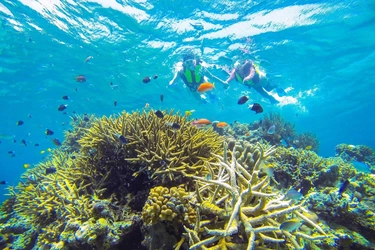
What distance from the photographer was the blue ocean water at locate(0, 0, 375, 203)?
13.6 meters

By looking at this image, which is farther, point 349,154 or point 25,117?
point 25,117

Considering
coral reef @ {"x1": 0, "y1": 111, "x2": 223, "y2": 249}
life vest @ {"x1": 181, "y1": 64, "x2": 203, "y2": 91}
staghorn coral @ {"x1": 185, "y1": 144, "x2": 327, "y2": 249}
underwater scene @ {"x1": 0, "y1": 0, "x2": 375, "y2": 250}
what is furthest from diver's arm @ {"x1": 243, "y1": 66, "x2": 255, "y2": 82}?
staghorn coral @ {"x1": 185, "y1": 144, "x2": 327, "y2": 249}

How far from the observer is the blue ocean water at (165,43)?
44.5ft

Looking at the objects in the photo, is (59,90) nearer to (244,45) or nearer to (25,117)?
(25,117)

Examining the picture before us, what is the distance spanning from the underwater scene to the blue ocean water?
0.13 meters

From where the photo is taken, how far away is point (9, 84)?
949 inches

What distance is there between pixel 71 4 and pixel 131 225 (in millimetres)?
15284

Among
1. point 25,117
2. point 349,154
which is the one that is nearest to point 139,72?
point 349,154

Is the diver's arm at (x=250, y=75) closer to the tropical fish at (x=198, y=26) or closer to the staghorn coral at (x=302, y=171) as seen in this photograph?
the staghorn coral at (x=302, y=171)

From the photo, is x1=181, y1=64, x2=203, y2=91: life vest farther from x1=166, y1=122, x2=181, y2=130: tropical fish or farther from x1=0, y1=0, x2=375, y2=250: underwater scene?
x1=166, y1=122, x2=181, y2=130: tropical fish

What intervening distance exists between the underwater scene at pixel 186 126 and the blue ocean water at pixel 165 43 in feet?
0.42

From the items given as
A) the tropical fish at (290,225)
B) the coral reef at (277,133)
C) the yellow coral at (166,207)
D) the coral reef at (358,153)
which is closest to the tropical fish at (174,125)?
the yellow coral at (166,207)

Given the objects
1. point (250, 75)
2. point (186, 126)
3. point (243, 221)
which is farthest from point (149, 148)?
point (250, 75)

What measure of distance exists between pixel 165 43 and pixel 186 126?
14.3 meters
